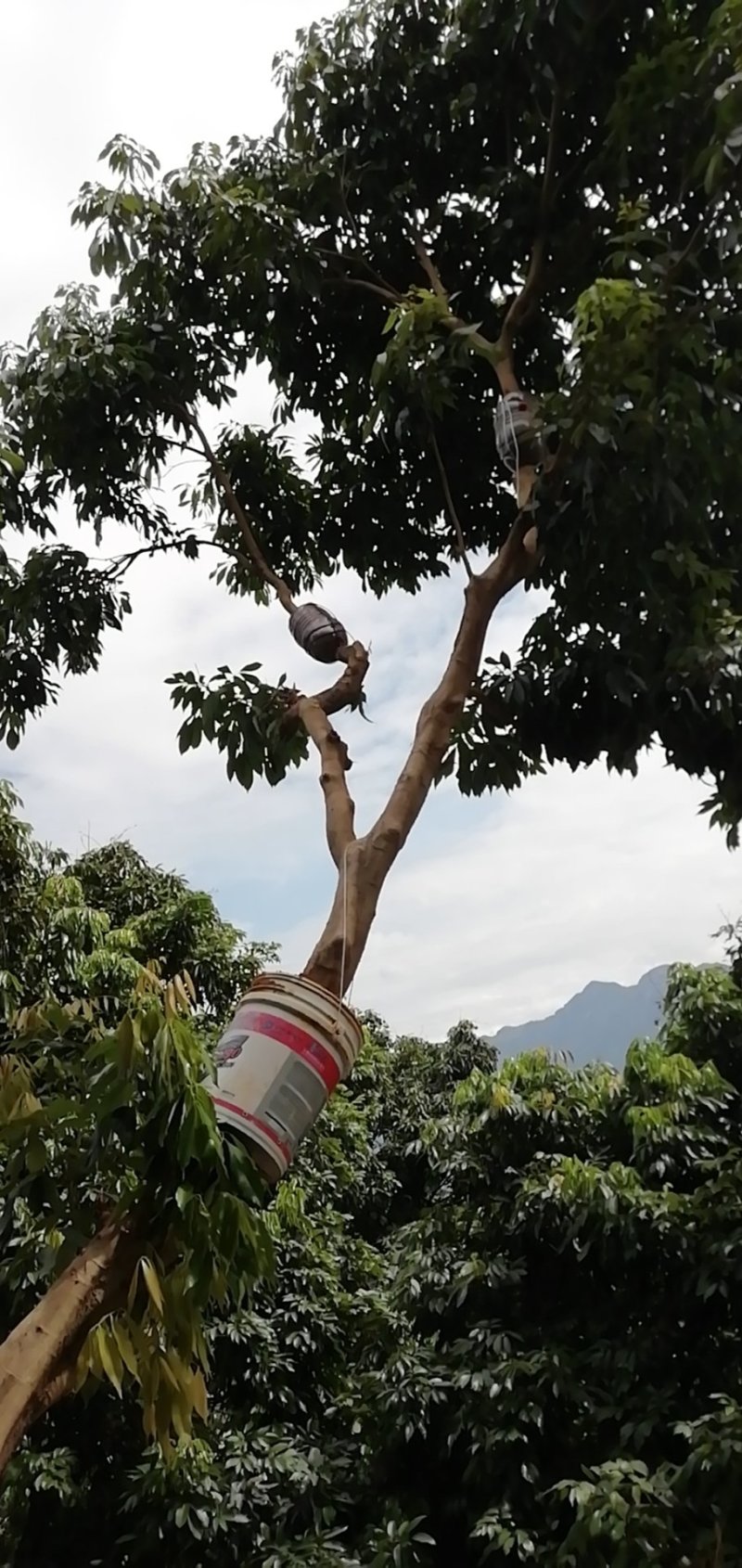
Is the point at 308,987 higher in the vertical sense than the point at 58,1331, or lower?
higher

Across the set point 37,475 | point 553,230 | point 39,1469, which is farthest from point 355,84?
point 39,1469

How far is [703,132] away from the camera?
1.87 meters

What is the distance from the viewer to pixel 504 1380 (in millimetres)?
2332

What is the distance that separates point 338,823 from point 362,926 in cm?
21

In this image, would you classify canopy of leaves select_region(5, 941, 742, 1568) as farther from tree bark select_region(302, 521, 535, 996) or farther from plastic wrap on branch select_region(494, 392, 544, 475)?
plastic wrap on branch select_region(494, 392, 544, 475)

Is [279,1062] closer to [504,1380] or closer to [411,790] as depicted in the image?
[411,790]

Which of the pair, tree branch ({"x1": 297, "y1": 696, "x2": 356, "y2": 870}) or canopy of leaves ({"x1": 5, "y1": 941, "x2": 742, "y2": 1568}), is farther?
canopy of leaves ({"x1": 5, "y1": 941, "x2": 742, "y2": 1568})

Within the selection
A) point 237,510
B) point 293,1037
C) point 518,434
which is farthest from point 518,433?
point 293,1037

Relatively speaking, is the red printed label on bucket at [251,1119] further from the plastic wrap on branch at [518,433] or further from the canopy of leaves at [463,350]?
the plastic wrap on branch at [518,433]

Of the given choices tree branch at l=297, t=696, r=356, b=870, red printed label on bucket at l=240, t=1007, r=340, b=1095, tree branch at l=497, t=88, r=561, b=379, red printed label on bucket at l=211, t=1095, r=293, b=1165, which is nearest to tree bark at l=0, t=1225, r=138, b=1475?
red printed label on bucket at l=211, t=1095, r=293, b=1165

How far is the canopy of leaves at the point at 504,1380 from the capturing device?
2.21m

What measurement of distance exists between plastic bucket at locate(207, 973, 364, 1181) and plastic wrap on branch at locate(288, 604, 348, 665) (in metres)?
0.79

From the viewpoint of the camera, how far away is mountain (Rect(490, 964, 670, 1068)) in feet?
9.83

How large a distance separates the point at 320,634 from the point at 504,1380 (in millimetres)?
1642
